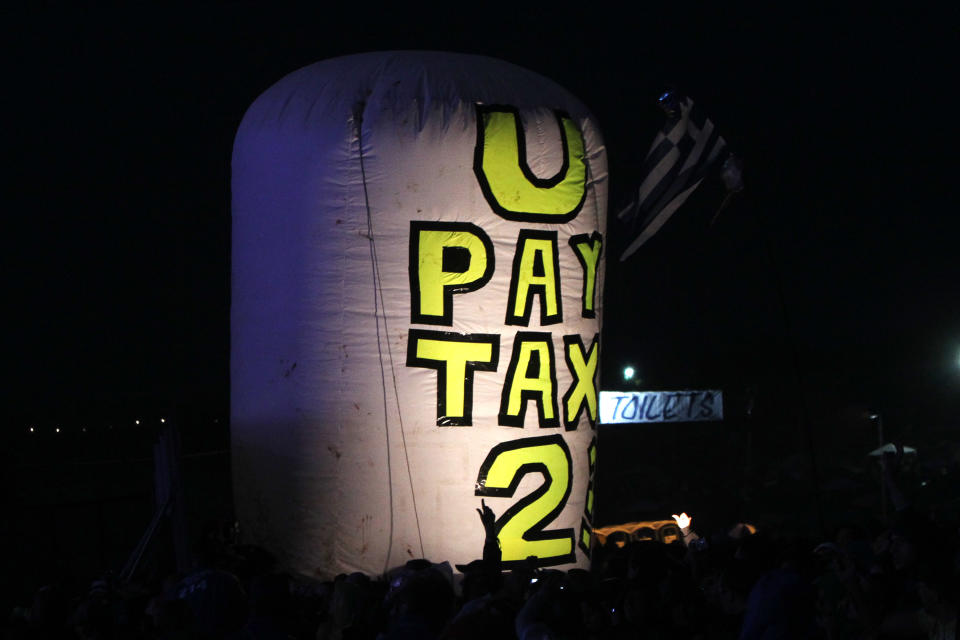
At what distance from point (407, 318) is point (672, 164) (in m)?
3.18

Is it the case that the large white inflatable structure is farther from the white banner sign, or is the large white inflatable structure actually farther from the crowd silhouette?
the white banner sign

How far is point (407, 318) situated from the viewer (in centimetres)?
866

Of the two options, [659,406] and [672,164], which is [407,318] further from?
[659,406]

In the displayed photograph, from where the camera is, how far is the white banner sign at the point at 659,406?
18953 millimetres

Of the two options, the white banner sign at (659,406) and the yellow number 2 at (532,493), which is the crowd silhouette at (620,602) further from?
the white banner sign at (659,406)

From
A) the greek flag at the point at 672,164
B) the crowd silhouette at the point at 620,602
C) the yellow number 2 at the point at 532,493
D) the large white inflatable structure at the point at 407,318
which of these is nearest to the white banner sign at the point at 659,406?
the greek flag at the point at 672,164

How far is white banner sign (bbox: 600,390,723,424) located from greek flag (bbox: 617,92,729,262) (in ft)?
27.6

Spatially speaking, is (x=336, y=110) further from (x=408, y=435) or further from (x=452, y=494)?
(x=452, y=494)

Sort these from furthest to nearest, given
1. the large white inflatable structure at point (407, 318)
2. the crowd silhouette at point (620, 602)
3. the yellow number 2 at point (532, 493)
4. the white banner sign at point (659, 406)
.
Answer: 1. the white banner sign at point (659, 406)
2. the yellow number 2 at point (532, 493)
3. the large white inflatable structure at point (407, 318)
4. the crowd silhouette at point (620, 602)

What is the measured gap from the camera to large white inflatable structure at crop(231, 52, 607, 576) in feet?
28.4

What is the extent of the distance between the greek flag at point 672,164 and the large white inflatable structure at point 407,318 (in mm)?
1439

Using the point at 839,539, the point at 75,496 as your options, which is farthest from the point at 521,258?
the point at 75,496

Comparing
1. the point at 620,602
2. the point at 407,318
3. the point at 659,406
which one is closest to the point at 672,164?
the point at 407,318

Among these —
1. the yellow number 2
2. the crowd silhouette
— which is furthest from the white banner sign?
the crowd silhouette
